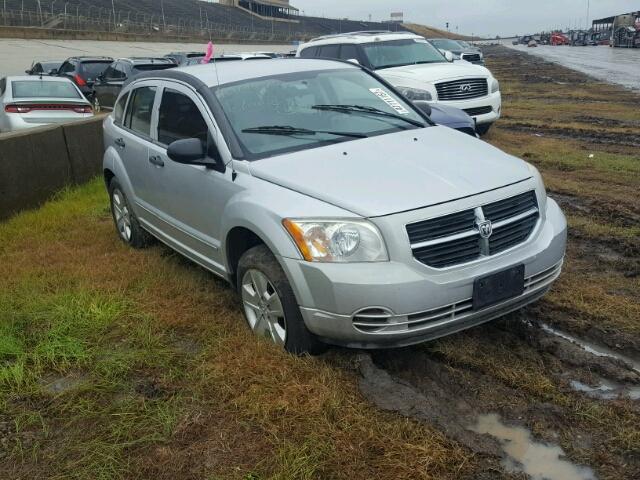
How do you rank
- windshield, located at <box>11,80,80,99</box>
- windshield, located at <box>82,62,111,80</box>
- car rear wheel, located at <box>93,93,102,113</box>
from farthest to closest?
windshield, located at <box>82,62,111,80</box> < car rear wheel, located at <box>93,93,102,113</box> < windshield, located at <box>11,80,80,99</box>

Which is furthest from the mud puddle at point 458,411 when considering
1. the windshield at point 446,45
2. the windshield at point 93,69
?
the windshield at point 446,45

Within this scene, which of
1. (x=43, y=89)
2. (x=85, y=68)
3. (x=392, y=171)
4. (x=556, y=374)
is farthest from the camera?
(x=85, y=68)

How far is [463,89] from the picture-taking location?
1172cm

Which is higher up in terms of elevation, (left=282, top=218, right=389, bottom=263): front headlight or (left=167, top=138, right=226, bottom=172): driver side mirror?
(left=167, top=138, right=226, bottom=172): driver side mirror

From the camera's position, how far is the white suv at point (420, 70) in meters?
11.5

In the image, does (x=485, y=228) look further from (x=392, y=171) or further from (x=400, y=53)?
(x=400, y=53)

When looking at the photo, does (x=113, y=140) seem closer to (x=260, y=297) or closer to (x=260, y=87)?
(x=260, y=87)

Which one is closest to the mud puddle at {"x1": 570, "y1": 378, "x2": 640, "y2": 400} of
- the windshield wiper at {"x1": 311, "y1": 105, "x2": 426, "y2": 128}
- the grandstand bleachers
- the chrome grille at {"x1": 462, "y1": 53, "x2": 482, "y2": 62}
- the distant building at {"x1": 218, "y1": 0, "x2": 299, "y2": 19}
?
the windshield wiper at {"x1": 311, "y1": 105, "x2": 426, "y2": 128}

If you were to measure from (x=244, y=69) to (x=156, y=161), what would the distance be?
3.33ft

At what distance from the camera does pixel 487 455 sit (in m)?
3.13

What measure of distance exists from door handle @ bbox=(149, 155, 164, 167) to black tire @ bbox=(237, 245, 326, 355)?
5.41 feet

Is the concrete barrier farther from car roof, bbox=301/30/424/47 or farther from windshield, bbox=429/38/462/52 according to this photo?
windshield, bbox=429/38/462/52

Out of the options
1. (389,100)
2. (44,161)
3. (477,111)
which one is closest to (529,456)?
(389,100)

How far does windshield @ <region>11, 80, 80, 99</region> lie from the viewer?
42.3 ft
